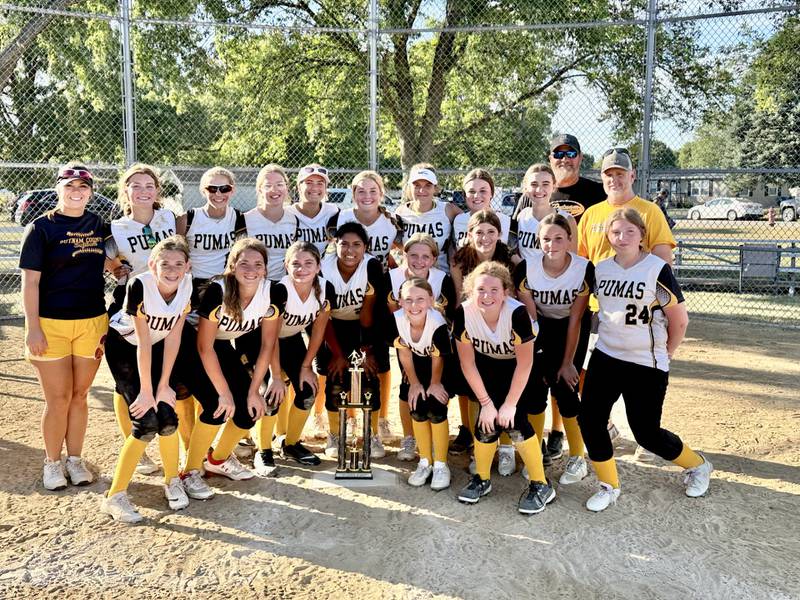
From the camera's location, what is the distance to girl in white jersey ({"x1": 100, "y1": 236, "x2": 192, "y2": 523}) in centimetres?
366

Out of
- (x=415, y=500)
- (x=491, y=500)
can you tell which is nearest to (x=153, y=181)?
(x=415, y=500)

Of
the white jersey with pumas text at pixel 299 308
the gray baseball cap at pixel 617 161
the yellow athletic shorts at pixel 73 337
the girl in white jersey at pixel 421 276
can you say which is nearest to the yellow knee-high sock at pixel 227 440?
the white jersey with pumas text at pixel 299 308

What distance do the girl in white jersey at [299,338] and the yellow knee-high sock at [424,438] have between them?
69 centimetres

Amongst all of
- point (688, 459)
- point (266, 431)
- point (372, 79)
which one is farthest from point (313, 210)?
point (372, 79)

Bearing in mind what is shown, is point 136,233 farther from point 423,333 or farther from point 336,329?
point 423,333

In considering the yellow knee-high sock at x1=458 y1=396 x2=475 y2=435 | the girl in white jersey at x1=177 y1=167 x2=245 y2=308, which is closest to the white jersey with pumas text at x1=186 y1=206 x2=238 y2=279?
the girl in white jersey at x1=177 y1=167 x2=245 y2=308

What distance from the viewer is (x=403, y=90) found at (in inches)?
459

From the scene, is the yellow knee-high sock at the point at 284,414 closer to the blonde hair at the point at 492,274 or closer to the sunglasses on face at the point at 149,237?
the sunglasses on face at the point at 149,237

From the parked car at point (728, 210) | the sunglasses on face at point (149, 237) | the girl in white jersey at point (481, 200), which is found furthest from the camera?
the parked car at point (728, 210)

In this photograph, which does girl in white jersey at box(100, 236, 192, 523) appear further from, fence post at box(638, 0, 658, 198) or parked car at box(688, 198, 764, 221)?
parked car at box(688, 198, 764, 221)

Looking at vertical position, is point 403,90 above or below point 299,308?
above

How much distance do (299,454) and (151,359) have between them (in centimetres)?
119

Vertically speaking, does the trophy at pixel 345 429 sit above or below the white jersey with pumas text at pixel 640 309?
below

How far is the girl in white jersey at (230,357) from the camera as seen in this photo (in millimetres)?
3869
